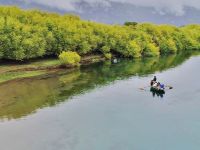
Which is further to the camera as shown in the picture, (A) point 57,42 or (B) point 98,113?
(A) point 57,42

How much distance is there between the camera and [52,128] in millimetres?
51906

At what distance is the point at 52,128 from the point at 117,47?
78786 mm

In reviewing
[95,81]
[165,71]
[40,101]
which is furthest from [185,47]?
[40,101]

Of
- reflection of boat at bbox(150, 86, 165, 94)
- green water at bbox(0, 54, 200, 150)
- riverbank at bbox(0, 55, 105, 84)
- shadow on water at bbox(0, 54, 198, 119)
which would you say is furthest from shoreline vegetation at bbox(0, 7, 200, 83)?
reflection of boat at bbox(150, 86, 165, 94)

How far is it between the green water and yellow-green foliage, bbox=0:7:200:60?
470 inches

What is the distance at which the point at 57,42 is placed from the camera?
109m

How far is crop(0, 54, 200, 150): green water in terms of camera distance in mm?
46406

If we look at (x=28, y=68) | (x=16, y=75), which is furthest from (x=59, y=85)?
(x=28, y=68)

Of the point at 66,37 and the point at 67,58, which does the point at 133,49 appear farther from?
the point at 67,58

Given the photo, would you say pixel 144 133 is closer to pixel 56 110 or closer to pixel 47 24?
pixel 56 110

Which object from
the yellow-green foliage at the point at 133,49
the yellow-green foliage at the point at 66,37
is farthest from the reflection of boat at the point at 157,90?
the yellow-green foliage at the point at 133,49

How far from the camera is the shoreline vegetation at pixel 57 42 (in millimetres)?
93688

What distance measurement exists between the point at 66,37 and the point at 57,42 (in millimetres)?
3572

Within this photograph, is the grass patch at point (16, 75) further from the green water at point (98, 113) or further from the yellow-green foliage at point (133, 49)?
the yellow-green foliage at point (133, 49)
